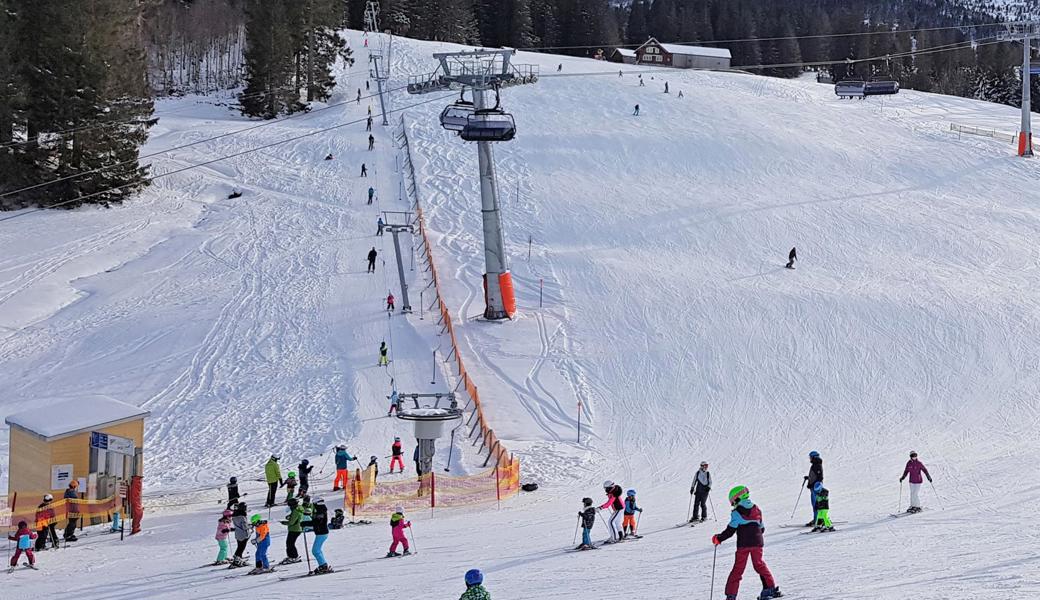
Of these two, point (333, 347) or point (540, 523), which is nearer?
point (540, 523)

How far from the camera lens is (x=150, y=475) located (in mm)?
19750

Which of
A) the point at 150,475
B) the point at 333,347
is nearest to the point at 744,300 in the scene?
the point at 333,347

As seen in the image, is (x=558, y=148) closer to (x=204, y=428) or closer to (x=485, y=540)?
(x=204, y=428)

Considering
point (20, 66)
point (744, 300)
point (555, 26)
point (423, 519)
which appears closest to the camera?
point (423, 519)

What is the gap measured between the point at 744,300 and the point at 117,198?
25.6m

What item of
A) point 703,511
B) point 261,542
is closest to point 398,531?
point 261,542

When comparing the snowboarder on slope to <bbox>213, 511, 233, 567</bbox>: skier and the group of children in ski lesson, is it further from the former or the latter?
<bbox>213, 511, 233, 567</bbox>: skier

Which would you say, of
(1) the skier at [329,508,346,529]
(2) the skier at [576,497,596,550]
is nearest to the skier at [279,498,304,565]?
(1) the skier at [329,508,346,529]

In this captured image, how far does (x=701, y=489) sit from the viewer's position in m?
14.8

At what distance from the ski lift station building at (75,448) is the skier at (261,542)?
5.10 metres

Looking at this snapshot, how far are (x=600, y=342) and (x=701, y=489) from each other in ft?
42.7

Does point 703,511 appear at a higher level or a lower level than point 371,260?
lower

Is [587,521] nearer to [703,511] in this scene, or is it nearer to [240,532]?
[703,511]

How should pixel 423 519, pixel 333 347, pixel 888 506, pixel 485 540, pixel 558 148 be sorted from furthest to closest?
pixel 558 148, pixel 333 347, pixel 423 519, pixel 888 506, pixel 485 540
